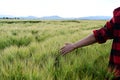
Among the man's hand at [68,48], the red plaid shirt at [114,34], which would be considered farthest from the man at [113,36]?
the man's hand at [68,48]

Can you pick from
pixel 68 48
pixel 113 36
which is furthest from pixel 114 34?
pixel 68 48

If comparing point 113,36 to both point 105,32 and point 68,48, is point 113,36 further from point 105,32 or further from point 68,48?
point 68,48

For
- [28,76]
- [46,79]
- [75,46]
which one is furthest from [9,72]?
[75,46]

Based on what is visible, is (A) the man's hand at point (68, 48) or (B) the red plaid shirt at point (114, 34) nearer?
(B) the red plaid shirt at point (114, 34)

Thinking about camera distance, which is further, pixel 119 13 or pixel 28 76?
pixel 119 13

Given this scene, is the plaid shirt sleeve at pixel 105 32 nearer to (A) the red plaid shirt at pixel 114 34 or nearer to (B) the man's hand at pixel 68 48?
(A) the red plaid shirt at pixel 114 34

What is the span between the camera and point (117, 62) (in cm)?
211

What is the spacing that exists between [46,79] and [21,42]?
162 inches

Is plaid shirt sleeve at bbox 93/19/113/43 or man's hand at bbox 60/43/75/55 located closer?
plaid shirt sleeve at bbox 93/19/113/43

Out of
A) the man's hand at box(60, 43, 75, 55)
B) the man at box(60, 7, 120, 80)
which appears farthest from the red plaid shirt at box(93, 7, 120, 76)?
the man's hand at box(60, 43, 75, 55)

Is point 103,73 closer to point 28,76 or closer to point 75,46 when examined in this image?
point 75,46

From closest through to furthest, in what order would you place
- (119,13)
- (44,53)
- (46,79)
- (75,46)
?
(46,79), (119,13), (75,46), (44,53)

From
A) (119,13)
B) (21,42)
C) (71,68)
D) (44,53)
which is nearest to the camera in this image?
(71,68)

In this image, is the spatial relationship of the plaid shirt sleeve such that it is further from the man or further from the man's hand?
the man's hand
